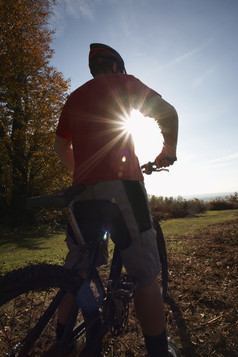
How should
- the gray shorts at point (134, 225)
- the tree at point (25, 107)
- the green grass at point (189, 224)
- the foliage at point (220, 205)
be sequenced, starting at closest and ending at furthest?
the gray shorts at point (134, 225)
the green grass at point (189, 224)
the tree at point (25, 107)
the foliage at point (220, 205)

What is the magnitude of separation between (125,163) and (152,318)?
4.16ft

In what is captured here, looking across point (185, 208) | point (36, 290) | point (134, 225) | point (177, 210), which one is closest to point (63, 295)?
point (36, 290)

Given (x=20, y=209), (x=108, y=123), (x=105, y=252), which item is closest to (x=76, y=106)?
(x=108, y=123)

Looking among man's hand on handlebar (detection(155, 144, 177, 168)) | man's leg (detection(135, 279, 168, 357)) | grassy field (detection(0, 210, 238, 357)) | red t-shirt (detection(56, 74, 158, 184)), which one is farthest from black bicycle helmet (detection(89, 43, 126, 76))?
grassy field (detection(0, 210, 238, 357))

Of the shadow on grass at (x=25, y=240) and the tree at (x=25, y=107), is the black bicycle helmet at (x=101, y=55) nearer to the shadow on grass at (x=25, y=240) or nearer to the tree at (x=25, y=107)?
the shadow on grass at (x=25, y=240)

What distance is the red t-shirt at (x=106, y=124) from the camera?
1.67 m

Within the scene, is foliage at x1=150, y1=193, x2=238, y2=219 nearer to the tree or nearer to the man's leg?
the tree

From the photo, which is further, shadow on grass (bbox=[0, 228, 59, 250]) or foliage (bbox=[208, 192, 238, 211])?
foliage (bbox=[208, 192, 238, 211])

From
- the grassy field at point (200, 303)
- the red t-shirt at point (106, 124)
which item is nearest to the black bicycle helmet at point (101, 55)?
the red t-shirt at point (106, 124)

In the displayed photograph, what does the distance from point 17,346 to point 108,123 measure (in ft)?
5.50

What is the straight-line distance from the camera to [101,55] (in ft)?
6.54

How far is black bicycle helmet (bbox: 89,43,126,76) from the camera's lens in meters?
2.00

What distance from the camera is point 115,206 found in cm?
159

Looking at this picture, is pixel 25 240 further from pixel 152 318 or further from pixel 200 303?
pixel 152 318
